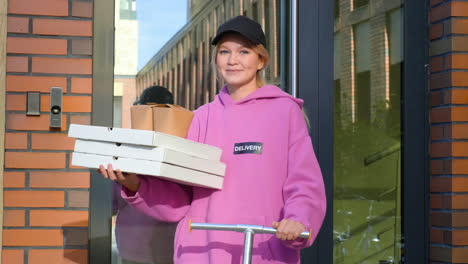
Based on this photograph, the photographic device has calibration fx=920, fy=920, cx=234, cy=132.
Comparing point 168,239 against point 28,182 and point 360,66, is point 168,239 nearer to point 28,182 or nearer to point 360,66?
point 28,182

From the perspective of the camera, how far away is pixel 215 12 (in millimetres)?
4785

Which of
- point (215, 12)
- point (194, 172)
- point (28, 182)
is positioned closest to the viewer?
point (194, 172)

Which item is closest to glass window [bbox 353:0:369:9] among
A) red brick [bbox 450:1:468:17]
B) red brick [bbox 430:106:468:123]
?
red brick [bbox 450:1:468:17]

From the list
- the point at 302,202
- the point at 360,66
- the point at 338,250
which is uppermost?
the point at 360,66

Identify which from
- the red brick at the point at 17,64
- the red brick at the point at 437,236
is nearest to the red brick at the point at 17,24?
the red brick at the point at 17,64

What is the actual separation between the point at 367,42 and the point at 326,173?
0.76m

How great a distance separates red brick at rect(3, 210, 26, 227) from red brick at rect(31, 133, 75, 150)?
321mm

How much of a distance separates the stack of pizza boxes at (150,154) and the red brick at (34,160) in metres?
1.19

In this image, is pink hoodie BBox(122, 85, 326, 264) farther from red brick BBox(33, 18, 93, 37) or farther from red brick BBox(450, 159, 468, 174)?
red brick BBox(450, 159, 468, 174)

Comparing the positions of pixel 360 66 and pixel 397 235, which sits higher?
pixel 360 66

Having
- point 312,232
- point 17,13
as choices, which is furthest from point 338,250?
point 17,13

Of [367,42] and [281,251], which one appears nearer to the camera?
[281,251]

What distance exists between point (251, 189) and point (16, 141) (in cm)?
151

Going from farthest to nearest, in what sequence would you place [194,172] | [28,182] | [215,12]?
[215,12]
[28,182]
[194,172]
